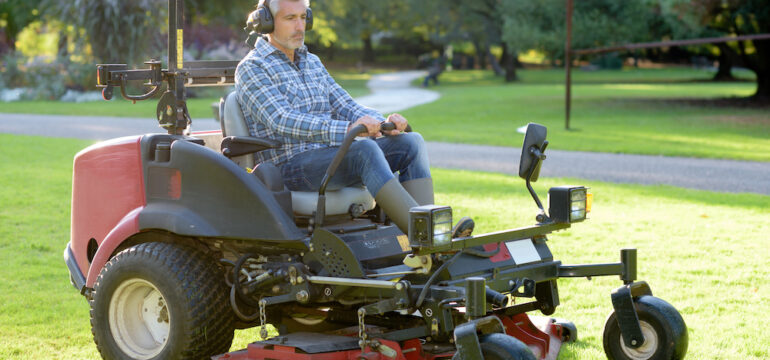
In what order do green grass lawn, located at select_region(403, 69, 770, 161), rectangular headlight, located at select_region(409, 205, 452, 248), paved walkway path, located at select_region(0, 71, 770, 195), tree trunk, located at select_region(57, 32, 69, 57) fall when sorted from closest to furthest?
rectangular headlight, located at select_region(409, 205, 452, 248) → paved walkway path, located at select_region(0, 71, 770, 195) → green grass lawn, located at select_region(403, 69, 770, 161) → tree trunk, located at select_region(57, 32, 69, 57)

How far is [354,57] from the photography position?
232 ft

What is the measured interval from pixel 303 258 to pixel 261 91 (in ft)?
2.82

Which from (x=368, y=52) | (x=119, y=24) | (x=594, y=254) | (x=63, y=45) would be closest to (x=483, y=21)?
(x=63, y=45)

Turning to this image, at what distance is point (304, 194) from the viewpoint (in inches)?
185

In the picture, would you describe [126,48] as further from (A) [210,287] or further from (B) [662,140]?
(A) [210,287]

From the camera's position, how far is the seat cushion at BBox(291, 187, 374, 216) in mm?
4668

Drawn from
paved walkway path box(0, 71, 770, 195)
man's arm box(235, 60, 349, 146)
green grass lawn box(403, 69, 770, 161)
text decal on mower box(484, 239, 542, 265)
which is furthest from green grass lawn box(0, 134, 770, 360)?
green grass lawn box(403, 69, 770, 161)

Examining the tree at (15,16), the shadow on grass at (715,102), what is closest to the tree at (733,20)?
the shadow on grass at (715,102)

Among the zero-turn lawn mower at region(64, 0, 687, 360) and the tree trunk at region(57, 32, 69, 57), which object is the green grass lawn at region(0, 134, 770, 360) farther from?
the tree trunk at region(57, 32, 69, 57)

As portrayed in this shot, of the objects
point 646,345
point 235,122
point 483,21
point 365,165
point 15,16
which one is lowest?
point 646,345

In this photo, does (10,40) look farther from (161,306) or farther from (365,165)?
(365,165)

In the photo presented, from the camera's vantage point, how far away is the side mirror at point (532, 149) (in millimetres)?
4551

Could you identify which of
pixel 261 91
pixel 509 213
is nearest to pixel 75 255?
pixel 261 91

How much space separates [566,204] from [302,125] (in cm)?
125
